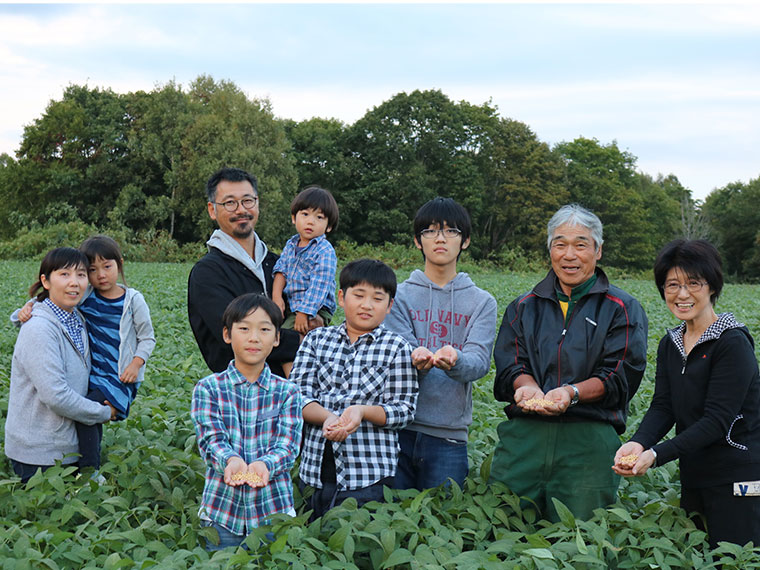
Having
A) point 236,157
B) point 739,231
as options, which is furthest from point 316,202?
point 739,231

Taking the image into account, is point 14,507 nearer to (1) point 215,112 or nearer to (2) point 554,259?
(2) point 554,259

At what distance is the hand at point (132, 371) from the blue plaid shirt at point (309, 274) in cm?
102

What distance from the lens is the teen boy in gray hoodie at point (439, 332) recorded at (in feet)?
11.5

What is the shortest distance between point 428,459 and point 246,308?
122cm

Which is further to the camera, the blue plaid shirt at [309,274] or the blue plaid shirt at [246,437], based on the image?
the blue plaid shirt at [309,274]

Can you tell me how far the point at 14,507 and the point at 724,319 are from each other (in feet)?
11.4

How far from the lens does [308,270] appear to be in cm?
392

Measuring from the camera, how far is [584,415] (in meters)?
3.27

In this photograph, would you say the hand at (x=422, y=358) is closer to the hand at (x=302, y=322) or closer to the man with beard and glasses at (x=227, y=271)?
the man with beard and glasses at (x=227, y=271)

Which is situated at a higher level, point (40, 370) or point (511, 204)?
point (511, 204)

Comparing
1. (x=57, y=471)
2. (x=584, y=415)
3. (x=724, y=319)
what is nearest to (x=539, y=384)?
(x=584, y=415)

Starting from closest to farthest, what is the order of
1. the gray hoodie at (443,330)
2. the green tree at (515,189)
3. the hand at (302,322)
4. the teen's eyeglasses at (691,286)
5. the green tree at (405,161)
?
the teen's eyeglasses at (691,286) → the gray hoodie at (443,330) → the hand at (302,322) → the green tree at (405,161) → the green tree at (515,189)

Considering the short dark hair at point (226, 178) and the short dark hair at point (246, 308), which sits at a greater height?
the short dark hair at point (226, 178)

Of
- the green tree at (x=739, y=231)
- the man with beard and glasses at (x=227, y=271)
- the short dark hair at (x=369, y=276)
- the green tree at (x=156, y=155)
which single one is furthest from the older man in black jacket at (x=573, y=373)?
the green tree at (x=739, y=231)
